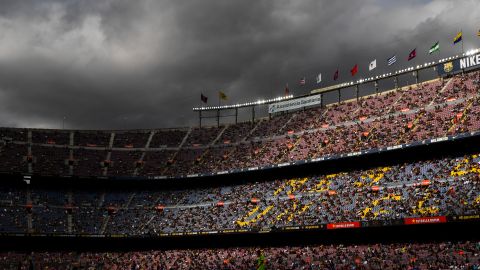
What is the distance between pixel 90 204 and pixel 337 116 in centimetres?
4390

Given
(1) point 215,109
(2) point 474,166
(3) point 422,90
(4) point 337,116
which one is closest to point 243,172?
(4) point 337,116

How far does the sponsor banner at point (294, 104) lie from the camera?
86.8 m

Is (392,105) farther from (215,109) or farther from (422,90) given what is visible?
(215,109)

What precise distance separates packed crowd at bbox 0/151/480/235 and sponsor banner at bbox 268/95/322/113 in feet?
61.0

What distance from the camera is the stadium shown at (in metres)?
53.6

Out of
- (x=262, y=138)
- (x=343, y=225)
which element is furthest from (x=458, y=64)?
(x=262, y=138)

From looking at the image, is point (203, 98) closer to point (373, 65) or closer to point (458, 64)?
point (373, 65)

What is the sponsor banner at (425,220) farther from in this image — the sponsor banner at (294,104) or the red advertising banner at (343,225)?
the sponsor banner at (294,104)

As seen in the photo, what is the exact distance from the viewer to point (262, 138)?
85062mm

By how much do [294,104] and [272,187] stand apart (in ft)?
69.1

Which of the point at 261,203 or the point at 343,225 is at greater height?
the point at 261,203

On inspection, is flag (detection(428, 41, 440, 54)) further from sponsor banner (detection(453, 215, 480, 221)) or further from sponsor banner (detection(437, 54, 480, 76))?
sponsor banner (detection(453, 215, 480, 221))

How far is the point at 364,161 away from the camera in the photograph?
217ft

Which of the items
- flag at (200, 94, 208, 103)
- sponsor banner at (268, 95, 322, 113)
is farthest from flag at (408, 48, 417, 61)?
flag at (200, 94, 208, 103)
